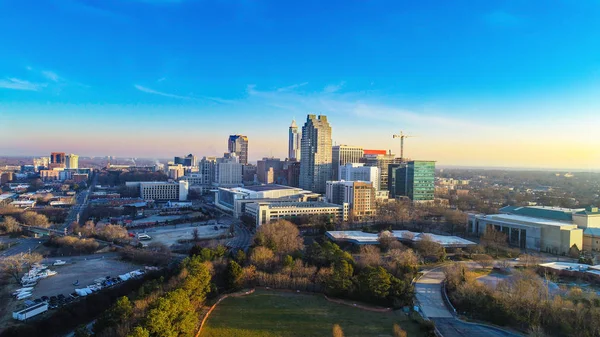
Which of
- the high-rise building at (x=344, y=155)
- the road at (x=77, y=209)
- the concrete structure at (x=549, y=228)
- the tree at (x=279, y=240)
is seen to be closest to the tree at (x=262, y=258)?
the tree at (x=279, y=240)

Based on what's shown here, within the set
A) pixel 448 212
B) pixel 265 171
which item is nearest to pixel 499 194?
pixel 448 212

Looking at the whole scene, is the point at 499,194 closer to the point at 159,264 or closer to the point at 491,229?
the point at 491,229

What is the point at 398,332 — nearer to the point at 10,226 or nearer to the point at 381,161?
the point at 10,226

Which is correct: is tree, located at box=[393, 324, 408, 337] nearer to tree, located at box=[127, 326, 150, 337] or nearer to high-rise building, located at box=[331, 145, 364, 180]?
tree, located at box=[127, 326, 150, 337]

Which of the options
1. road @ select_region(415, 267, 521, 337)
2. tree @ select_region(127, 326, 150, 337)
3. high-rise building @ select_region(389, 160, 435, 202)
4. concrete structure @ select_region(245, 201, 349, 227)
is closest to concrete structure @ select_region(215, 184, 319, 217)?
concrete structure @ select_region(245, 201, 349, 227)

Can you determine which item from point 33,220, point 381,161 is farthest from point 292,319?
point 381,161

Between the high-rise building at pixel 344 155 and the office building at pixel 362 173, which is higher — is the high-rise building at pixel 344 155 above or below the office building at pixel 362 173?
above

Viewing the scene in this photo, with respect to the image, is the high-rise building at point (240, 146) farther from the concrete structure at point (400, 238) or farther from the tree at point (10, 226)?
the concrete structure at point (400, 238)
